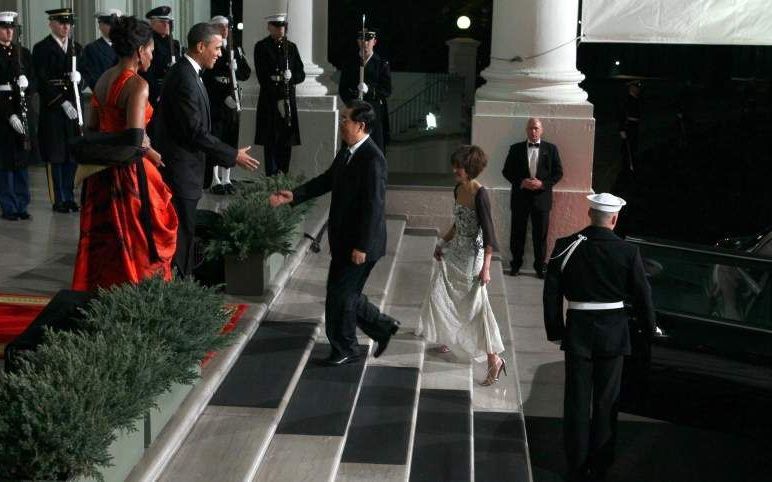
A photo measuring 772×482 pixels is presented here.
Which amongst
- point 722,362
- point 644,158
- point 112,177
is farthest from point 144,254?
point 644,158

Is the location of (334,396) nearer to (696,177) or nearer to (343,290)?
(343,290)

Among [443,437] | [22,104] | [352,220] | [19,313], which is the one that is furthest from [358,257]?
[22,104]

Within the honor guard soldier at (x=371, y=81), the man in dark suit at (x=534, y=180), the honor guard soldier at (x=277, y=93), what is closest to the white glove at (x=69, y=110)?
the honor guard soldier at (x=277, y=93)

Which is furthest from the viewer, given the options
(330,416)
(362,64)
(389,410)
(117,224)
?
(362,64)

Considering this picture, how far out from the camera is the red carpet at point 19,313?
7930mm

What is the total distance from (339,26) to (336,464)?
2842cm

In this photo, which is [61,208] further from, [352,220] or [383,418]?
[383,418]

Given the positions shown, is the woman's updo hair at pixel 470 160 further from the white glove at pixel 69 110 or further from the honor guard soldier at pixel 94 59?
the white glove at pixel 69 110

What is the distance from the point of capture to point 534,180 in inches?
530

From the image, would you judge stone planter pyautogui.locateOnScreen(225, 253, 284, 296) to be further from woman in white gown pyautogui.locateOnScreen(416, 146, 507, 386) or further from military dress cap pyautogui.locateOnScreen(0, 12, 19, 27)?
military dress cap pyautogui.locateOnScreen(0, 12, 19, 27)

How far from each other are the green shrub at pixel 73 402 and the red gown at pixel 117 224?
1812 mm

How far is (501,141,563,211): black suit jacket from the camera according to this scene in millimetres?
13555

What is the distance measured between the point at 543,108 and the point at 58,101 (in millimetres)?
5451

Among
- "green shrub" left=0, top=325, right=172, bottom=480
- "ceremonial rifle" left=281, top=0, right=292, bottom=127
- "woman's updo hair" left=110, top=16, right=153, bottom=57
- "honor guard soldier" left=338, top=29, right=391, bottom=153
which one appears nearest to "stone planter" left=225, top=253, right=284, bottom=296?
"woman's updo hair" left=110, top=16, right=153, bottom=57
